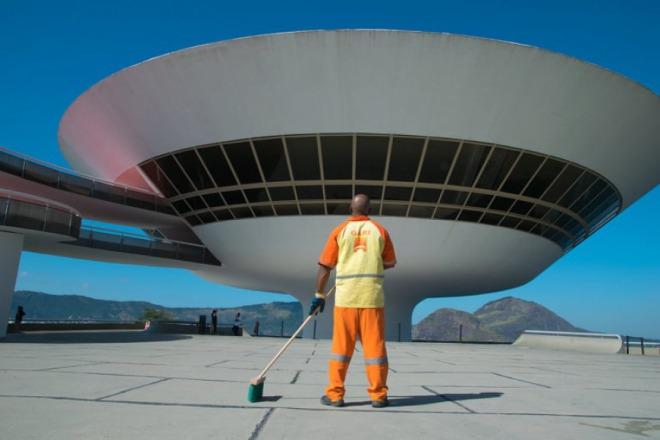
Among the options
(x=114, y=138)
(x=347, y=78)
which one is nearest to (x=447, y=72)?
(x=347, y=78)

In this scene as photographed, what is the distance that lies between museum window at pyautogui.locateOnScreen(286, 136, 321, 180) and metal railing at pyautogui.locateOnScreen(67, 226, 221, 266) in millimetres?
10171

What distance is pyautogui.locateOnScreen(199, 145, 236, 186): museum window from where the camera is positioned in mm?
20227

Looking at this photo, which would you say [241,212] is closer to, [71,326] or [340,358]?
[71,326]

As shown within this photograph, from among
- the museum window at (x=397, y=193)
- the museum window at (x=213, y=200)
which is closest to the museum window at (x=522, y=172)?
the museum window at (x=397, y=193)

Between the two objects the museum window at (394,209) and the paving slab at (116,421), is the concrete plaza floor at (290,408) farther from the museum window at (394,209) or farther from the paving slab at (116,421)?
the museum window at (394,209)

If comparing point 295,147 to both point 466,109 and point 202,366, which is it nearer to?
point 466,109

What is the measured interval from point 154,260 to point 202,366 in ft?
70.1

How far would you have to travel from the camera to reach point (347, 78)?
57.1 ft

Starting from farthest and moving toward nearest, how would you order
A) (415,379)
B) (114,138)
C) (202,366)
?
(114,138) < (202,366) < (415,379)

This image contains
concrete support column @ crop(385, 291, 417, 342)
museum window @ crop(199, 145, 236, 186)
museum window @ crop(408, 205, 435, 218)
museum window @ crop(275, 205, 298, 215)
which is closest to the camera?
museum window @ crop(408, 205, 435, 218)

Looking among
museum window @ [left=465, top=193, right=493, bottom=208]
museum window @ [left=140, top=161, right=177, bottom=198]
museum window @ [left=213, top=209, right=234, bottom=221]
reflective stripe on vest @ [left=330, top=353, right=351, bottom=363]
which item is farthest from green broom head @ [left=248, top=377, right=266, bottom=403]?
museum window @ [left=140, top=161, right=177, bottom=198]

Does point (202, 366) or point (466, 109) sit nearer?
point (202, 366)

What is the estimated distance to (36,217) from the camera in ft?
47.9

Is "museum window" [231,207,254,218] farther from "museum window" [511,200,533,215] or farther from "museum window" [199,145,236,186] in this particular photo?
"museum window" [511,200,533,215]
